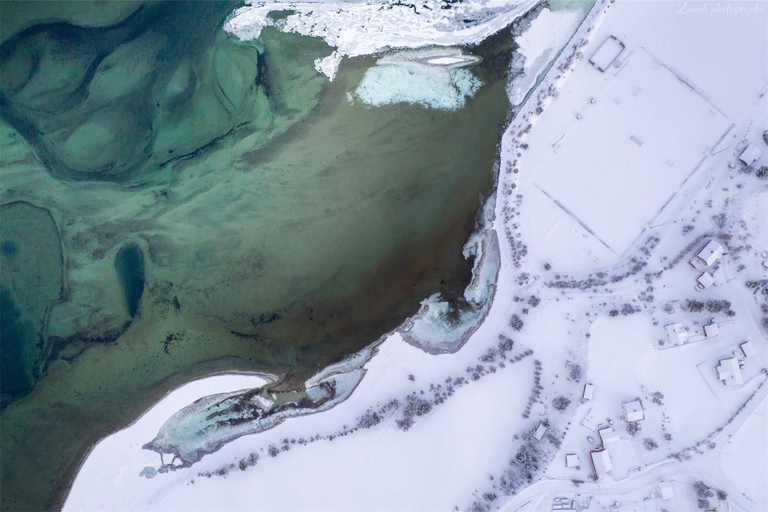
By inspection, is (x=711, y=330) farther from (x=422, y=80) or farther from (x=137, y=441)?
(x=137, y=441)

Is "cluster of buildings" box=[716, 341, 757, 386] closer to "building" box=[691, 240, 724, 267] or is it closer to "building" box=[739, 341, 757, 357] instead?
"building" box=[739, 341, 757, 357]

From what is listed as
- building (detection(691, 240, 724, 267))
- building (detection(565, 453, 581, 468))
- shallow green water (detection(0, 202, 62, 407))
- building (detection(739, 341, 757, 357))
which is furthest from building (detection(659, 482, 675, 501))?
shallow green water (detection(0, 202, 62, 407))

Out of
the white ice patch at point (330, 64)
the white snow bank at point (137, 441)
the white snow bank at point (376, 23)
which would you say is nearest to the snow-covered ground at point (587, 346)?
the white snow bank at point (137, 441)

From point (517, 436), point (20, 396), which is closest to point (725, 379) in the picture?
point (517, 436)

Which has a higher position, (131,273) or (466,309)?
(466,309)

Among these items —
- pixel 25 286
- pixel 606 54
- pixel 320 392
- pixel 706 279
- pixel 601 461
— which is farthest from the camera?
pixel 25 286

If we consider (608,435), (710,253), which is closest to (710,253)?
(710,253)

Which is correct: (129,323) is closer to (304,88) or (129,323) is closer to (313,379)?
(313,379)
